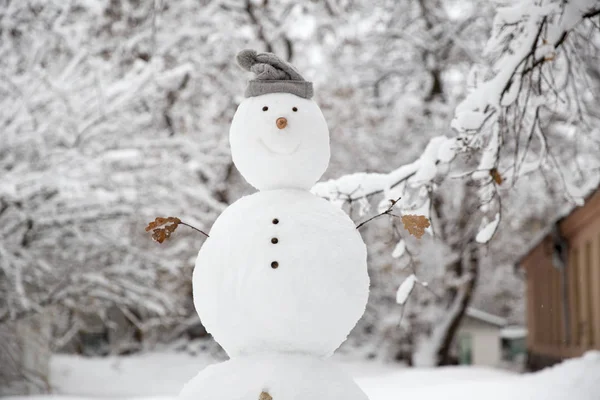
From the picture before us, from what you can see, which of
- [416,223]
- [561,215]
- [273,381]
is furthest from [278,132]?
[561,215]

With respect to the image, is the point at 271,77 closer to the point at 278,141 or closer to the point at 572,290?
the point at 278,141

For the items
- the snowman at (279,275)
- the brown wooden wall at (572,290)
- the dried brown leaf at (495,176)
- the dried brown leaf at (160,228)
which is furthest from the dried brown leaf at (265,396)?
the brown wooden wall at (572,290)

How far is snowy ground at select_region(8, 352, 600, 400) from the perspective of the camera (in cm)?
556

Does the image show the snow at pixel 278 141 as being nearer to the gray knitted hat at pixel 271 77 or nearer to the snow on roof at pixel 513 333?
Result: the gray knitted hat at pixel 271 77

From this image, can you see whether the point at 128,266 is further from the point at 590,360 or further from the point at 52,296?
the point at 590,360

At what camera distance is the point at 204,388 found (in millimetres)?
2861

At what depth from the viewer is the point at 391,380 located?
7766 millimetres

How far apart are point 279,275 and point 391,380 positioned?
531 centimetres

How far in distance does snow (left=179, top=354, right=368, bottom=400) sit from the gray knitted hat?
1.25 meters

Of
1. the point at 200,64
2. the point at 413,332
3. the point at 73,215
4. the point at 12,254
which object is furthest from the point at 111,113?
the point at 413,332

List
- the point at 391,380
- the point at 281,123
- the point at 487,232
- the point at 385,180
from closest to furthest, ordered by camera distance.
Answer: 1. the point at 281,123
2. the point at 487,232
3. the point at 385,180
4. the point at 391,380

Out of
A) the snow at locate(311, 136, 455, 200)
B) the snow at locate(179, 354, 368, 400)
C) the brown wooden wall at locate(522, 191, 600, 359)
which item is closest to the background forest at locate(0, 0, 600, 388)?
the snow at locate(311, 136, 455, 200)

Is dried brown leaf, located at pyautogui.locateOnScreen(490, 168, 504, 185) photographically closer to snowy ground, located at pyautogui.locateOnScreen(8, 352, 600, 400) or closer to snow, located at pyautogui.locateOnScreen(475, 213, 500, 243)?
snow, located at pyautogui.locateOnScreen(475, 213, 500, 243)

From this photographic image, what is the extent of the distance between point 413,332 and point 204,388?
1376 centimetres
